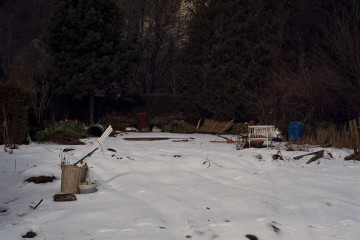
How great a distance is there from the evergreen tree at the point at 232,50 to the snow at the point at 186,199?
31.5 ft

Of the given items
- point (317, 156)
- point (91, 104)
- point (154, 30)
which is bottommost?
point (317, 156)

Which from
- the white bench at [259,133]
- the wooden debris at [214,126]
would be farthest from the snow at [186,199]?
the wooden debris at [214,126]

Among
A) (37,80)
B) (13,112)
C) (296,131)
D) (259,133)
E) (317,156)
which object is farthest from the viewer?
(37,80)

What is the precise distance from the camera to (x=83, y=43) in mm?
18844

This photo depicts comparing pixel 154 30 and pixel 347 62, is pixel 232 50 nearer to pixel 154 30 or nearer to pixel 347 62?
pixel 347 62

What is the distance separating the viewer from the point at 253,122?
17688mm

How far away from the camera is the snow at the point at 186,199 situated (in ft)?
15.1

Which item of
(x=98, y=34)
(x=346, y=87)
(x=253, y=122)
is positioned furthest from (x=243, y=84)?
(x=98, y=34)

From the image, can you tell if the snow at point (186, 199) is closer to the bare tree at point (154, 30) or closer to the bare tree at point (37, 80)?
the bare tree at point (37, 80)

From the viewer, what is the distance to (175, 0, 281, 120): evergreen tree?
62.3 feet

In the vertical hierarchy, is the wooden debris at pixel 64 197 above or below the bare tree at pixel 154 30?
below

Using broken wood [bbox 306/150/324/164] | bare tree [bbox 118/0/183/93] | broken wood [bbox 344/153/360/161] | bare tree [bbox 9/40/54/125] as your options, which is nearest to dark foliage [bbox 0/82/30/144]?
bare tree [bbox 9/40/54/125]

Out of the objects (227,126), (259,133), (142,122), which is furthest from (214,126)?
(259,133)

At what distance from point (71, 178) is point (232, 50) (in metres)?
14.7
